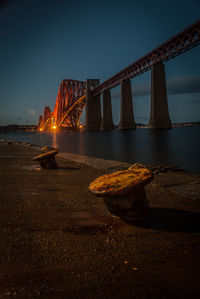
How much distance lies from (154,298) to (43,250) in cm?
126

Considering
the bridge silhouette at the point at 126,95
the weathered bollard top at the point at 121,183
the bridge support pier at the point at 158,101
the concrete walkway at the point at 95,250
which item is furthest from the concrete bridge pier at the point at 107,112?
the weathered bollard top at the point at 121,183

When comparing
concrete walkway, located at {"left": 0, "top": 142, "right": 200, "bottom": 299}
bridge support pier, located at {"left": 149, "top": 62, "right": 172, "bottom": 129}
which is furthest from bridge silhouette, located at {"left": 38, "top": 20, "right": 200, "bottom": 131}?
concrete walkway, located at {"left": 0, "top": 142, "right": 200, "bottom": 299}

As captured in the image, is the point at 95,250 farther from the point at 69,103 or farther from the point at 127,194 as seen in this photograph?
the point at 69,103

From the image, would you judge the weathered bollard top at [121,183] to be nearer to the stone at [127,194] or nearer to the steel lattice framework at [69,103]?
the stone at [127,194]

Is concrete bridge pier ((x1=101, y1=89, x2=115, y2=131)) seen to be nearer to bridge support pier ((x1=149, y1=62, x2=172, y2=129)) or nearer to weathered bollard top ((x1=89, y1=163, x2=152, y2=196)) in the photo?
bridge support pier ((x1=149, y1=62, x2=172, y2=129))

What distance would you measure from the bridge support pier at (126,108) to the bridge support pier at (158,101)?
11.9 m

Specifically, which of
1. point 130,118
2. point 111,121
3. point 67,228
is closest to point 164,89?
point 130,118

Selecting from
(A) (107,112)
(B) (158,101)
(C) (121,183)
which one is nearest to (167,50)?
(B) (158,101)

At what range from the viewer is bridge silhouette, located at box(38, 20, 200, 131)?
140ft

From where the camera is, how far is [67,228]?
9.79ft

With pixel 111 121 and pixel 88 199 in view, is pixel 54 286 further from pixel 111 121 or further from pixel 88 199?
pixel 111 121

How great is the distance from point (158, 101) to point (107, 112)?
2669 cm

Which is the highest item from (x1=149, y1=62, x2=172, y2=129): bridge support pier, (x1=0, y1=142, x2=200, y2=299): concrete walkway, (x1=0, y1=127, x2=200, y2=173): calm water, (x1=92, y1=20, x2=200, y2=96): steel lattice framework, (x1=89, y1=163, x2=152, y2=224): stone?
(x1=92, y1=20, x2=200, y2=96): steel lattice framework

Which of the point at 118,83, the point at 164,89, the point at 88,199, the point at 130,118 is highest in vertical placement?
the point at 118,83
